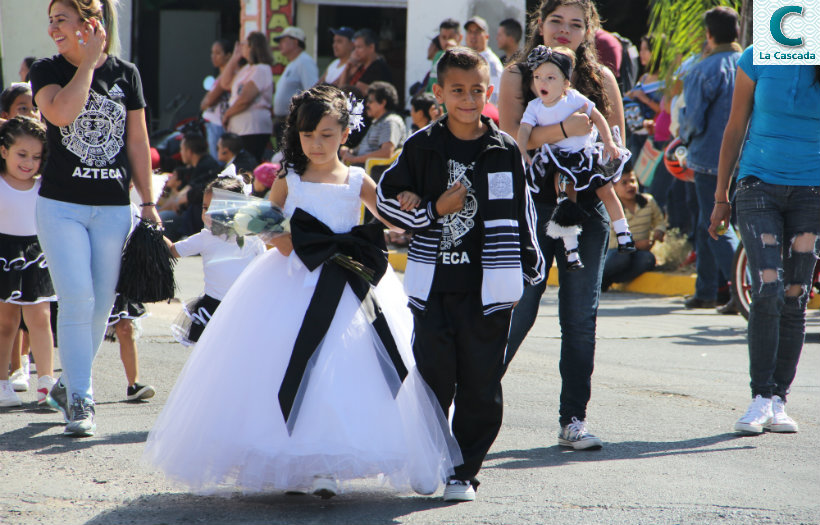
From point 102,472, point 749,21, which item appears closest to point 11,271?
point 102,472

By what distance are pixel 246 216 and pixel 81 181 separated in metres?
1.16

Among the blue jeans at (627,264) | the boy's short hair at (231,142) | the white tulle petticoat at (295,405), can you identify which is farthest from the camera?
the boy's short hair at (231,142)

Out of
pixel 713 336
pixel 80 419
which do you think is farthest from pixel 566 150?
pixel 713 336

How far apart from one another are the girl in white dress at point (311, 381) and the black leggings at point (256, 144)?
10348 mm

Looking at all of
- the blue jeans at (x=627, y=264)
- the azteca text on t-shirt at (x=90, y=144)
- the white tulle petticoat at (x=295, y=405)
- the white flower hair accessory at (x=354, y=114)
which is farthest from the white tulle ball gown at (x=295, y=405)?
the blue jeans at (x=627, y=264)

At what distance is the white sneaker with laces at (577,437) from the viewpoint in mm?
5023

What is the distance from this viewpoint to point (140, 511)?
4055 millimetres

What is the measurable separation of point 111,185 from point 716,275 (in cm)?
633

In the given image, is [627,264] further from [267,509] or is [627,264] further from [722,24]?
[267,509]

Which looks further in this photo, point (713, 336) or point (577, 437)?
point (713, 336)

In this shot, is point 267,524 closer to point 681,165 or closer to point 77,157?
point 77,157

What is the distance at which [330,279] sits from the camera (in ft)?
14.0

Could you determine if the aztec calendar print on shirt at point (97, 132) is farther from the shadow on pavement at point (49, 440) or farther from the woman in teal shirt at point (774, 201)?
the woman in teal shirt at point (774, 201)

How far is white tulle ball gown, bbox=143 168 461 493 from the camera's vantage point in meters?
3.91
